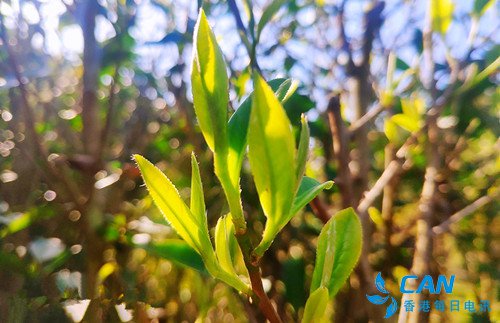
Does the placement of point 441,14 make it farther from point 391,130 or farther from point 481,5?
point 391,130

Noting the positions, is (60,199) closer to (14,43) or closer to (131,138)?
(131,138)

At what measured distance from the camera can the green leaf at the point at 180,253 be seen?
425 millimetres

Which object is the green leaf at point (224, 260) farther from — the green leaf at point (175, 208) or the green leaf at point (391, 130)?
the green leaf at point (391, 130)

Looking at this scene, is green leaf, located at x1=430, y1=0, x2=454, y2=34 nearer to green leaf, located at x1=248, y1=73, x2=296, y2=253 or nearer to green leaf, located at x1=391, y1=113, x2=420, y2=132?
green leaf, located at x1=391, y1=113, x2=420, y2=132

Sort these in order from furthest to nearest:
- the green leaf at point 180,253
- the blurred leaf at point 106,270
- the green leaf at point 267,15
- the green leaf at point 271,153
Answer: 1. the blurred leaf at point 106,270
2. the green leaf at point 267,15
3. the green leaf at point 180,253
4. the green leaf at point 271,153

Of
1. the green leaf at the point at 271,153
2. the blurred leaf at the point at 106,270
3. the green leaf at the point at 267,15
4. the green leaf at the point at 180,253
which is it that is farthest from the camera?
the blurred leaf at the point at 106,270

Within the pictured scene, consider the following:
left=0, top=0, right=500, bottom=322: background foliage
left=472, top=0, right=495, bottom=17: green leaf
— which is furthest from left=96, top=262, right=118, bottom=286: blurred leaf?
left=472, top=0, right=495, bottom=17: green leaf

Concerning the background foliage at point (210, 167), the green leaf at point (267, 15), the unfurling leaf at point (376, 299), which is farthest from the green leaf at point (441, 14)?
the unfurling leaf at point (376, 299)

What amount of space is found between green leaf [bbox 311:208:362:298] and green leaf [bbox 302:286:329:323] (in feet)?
0.05

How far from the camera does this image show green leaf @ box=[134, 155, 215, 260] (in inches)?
13.1

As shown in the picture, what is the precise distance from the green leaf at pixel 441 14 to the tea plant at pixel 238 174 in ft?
1.44

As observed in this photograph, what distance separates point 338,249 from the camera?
0.41m

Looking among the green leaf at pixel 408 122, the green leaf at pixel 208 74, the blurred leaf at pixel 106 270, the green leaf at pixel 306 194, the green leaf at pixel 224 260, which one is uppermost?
the green leaf at pixel 208 74

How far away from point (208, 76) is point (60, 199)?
1.96 feet
